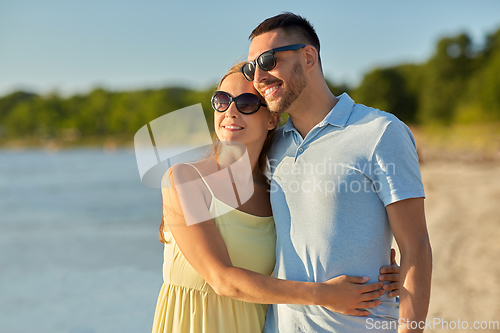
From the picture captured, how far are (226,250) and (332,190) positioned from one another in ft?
1.96

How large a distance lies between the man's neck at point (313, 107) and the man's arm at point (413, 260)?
62 centimetres

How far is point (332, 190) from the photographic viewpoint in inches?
78.8

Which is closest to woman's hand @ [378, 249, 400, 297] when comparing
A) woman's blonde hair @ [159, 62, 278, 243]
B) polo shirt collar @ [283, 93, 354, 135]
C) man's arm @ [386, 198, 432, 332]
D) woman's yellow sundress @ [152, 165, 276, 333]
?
man's arm @ [386, 198, 432, 332]

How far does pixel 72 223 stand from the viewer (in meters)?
20.5

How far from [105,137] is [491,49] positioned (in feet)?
193

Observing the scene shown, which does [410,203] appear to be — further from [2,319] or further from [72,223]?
[72,223]

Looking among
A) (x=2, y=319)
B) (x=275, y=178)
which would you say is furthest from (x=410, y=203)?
(x=2, y=319)

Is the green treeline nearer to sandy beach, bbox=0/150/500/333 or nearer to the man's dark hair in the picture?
the man's dark hair

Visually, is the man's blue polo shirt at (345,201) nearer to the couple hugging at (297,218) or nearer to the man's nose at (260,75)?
the couple hugging at (297,218)

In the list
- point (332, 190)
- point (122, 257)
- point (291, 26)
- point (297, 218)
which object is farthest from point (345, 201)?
point (122, 257)

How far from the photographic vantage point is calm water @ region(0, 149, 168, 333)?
9.13 m

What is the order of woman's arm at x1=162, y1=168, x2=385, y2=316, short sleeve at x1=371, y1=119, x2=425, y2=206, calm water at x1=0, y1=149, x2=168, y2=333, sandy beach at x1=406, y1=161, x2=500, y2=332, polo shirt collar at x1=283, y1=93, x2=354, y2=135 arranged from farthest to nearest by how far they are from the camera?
calm water at x1=0, y1=149, x2=168, y2=333 < sandy beach at x1=406, y1=161, x2=500, y2=332 < polo shirt collar at x1=283, y1=93, x2=354, y2=135 < woman's arm at x1=162, y1=168, x2=385, y2=316 < short sleeve at x1=371, y1=119, x2=425, y2=206

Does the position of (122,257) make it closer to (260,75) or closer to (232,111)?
(232,111)

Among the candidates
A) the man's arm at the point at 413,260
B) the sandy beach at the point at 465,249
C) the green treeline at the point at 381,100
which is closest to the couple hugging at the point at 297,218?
the man's arm at the point at 413,260
